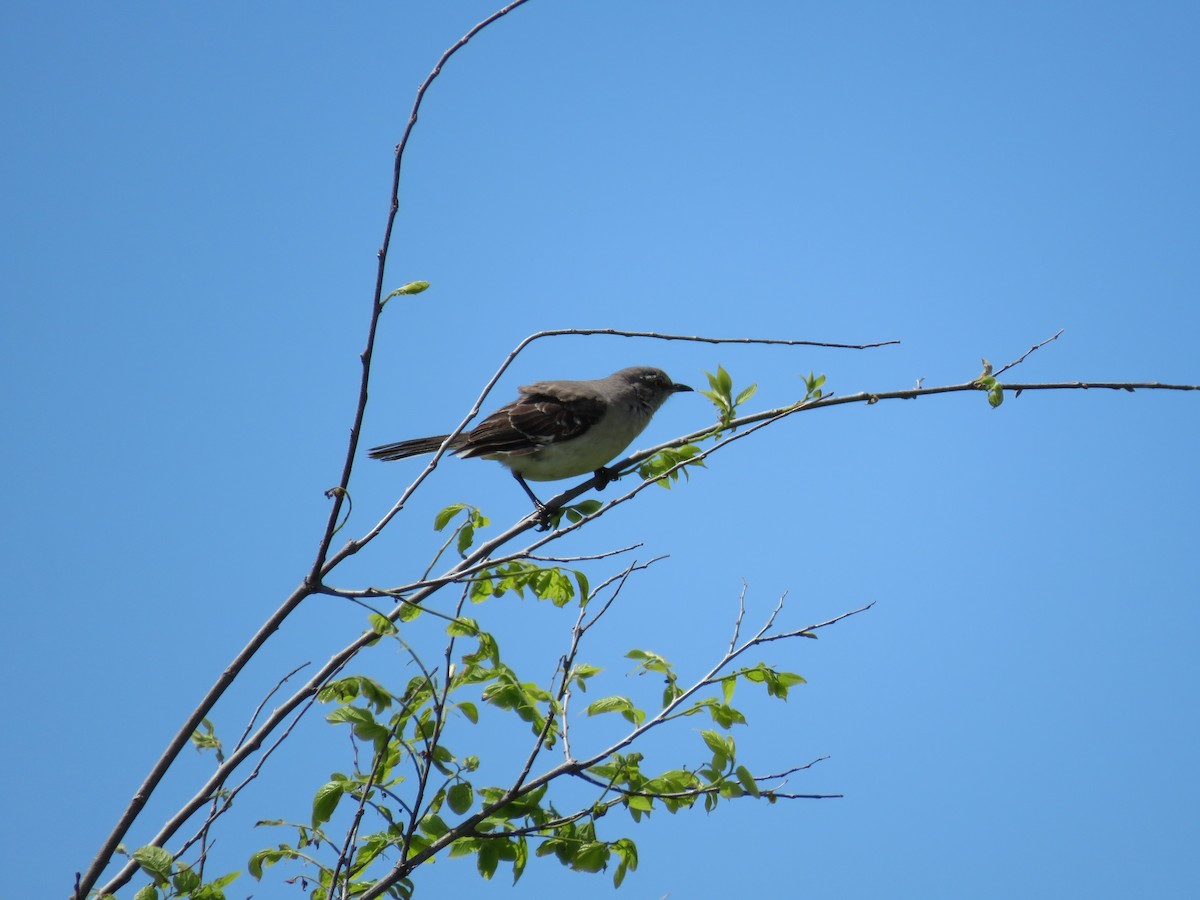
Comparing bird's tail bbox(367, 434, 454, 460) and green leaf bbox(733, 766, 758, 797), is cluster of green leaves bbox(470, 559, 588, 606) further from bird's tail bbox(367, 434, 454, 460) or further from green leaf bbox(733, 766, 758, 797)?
bird's tail bbox(367, 434, 454, 460)

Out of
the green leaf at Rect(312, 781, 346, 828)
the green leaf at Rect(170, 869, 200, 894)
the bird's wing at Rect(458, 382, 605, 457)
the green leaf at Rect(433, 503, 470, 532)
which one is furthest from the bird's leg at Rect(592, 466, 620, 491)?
the green leaf at Rect(170, 869, 200, 894)

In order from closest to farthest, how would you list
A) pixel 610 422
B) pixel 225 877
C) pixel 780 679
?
pixel 225 877, pixel 780 679, pixel 610 422

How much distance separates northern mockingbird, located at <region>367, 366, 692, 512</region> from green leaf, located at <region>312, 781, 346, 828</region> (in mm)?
3767

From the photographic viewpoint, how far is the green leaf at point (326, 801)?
4594 mm

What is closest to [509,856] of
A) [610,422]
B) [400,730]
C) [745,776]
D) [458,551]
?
[400,730]

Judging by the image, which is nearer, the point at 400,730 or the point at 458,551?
the point at 400,730

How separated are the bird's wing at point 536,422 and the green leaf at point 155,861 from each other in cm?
472

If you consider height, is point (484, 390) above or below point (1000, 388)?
below

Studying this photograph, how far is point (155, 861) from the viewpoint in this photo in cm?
392

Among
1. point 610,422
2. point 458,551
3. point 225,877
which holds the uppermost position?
point 610,422

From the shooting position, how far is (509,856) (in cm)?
468

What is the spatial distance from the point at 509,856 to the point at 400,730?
749 mm

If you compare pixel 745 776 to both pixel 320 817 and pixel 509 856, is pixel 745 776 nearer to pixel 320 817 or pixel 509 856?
pixel 509 856

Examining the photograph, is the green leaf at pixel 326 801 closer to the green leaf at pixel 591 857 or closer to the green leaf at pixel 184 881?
the green leaf at pixel 184 881
